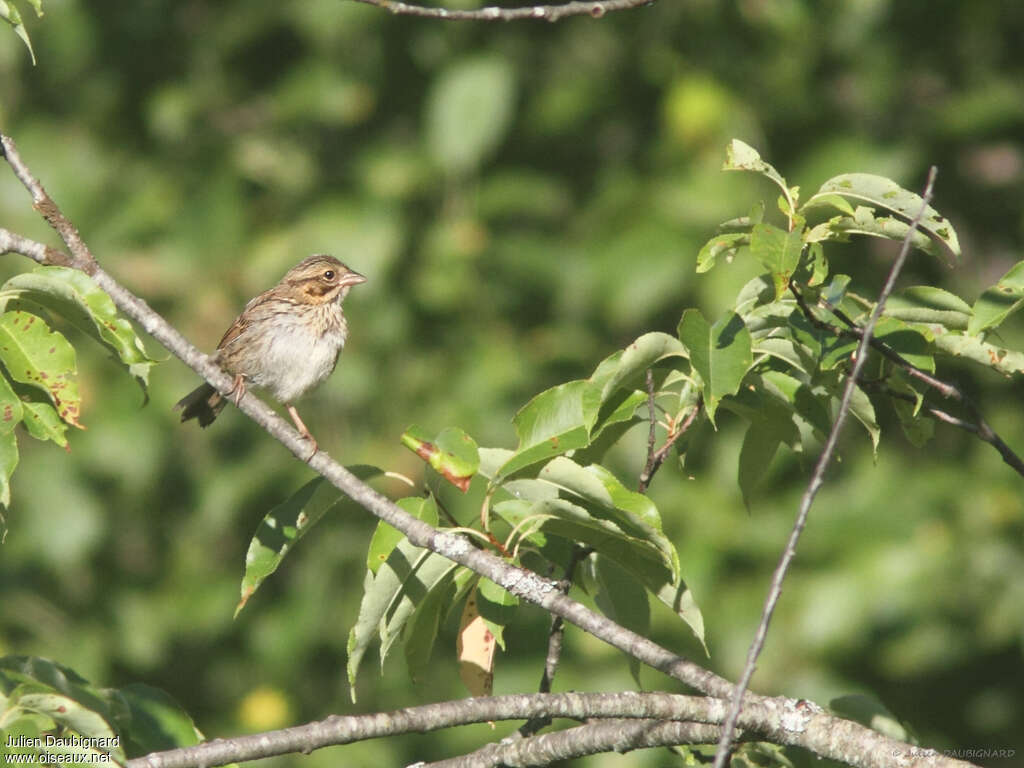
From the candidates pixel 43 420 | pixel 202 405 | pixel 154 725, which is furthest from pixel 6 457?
pixel 202 405

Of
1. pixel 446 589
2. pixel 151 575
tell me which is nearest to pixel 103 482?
pixel 151 575

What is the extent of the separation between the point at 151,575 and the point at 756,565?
3106mm

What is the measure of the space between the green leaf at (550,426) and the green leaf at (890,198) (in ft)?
1.99

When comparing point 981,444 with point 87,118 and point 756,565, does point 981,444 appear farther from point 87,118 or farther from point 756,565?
point 87,118

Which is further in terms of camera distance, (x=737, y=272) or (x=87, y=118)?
(x=87, y=118)

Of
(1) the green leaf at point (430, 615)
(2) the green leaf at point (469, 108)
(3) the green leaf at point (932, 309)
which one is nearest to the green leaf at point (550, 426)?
(1) the green leaf at point (430, 615)

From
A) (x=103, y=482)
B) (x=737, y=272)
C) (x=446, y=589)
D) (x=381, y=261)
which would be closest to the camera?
(x=446, y=589)

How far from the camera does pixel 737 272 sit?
548cm

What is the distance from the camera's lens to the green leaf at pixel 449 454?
8.50ft

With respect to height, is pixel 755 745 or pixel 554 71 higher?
pixel 554 71

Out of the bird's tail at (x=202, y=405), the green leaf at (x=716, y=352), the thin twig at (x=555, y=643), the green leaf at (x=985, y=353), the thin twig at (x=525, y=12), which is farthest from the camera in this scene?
the bird's tail at (x=202, y=405)

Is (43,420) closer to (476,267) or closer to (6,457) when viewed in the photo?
(6,457)

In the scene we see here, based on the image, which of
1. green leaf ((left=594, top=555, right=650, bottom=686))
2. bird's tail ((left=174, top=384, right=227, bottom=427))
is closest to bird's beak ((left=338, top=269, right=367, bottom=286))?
bird's tail ((left=174, top=384, right=227, bottom=427))

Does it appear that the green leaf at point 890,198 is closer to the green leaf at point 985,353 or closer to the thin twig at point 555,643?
the green leaf at point 985,353
